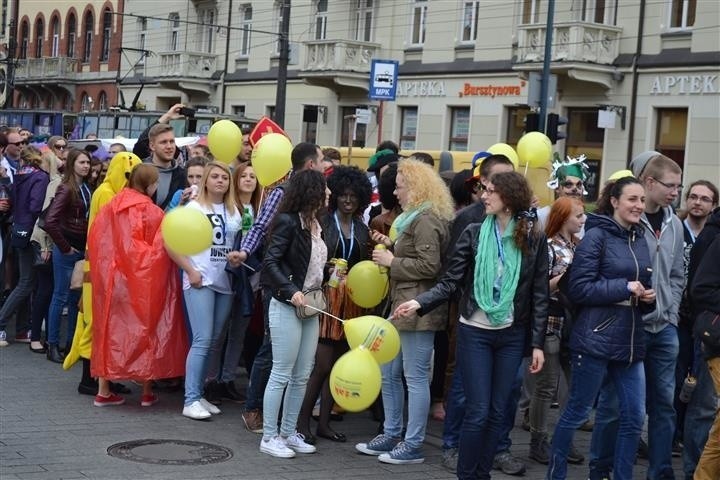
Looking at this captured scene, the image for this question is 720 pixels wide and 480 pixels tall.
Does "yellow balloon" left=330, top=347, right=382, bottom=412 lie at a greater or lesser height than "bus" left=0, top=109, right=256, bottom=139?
lesser

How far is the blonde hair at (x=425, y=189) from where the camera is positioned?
7324 mm

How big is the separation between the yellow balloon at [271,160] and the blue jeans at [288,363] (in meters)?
1.47

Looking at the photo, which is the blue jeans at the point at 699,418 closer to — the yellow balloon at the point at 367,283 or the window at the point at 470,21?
the yellow balloon at the point at 367,283

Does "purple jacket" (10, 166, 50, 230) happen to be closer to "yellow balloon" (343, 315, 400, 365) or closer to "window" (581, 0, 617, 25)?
"yellow balloon" (343, 315, 400, 365)

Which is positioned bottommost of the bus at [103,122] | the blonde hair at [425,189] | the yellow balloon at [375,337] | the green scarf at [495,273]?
the yellow balloon at [375,337]

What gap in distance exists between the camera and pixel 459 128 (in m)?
33.7

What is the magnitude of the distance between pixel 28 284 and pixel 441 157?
7.08m

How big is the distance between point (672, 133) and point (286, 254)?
22.2 m

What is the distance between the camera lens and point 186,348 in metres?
8.69

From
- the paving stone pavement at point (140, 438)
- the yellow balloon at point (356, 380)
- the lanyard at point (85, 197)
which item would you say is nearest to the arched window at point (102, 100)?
the lanyard at point (85, 197)

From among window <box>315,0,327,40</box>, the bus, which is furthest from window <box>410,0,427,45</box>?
the bus

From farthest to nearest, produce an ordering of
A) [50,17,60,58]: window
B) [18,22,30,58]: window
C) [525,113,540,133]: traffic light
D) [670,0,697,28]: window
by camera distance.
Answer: [18,22,30,58]: window < [50,17,60,58]: window < [670,0,697,28]: window < [525,113,540,133]: traffic light

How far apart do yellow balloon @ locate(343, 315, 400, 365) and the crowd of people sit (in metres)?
0.13

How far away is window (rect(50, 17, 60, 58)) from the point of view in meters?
60.0
